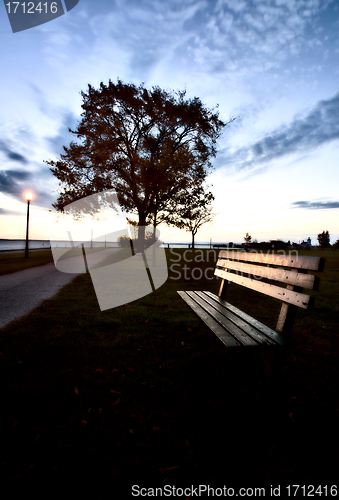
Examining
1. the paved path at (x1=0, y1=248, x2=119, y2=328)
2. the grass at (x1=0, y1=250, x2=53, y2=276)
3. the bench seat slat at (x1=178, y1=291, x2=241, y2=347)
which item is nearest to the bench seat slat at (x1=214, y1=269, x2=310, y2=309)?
the bench seat slat at (x1=178, y1=291, x2=241, y2=347)

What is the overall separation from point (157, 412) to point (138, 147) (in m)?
16.5

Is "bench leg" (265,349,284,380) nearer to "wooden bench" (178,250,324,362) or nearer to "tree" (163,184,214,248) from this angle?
"wooden bench" (178,250,324,362)

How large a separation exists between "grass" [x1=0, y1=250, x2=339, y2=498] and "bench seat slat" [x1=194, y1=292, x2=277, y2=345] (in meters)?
0.23

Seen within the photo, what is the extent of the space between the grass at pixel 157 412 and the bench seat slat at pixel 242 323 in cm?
23

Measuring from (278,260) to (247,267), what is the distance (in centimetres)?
66

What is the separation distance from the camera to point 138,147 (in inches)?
623

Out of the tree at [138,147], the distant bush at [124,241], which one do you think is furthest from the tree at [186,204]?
the distant bush at [124,241]

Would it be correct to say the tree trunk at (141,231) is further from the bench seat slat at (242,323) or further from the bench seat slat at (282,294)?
the bench seat slat at (282,294)

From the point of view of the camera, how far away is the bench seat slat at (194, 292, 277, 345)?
2.04m

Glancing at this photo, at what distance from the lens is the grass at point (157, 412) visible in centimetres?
144

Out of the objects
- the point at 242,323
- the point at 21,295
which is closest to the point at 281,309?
the point at 242,323

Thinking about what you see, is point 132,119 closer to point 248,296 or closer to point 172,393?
point 248,296

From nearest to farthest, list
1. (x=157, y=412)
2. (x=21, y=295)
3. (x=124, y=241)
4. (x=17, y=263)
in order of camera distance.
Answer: (x=157, y=412)
(x=21, y=295)
(x=17, y=263)
(x=124, y=241)

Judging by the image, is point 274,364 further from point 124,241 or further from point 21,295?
point 124,241
